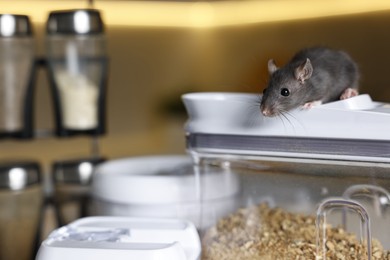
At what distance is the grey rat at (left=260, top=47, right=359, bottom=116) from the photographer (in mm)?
631

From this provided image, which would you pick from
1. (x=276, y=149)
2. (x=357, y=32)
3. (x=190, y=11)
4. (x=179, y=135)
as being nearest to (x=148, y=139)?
(x=179, y=135)

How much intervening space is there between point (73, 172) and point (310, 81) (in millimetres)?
453

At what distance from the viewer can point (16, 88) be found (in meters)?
0.99

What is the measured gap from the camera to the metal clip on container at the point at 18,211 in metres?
0.88

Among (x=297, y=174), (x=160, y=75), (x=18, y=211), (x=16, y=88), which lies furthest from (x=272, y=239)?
(x=160, y=75)

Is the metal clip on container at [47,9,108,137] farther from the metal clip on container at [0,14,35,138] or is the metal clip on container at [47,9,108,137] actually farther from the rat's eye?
the rat's eye

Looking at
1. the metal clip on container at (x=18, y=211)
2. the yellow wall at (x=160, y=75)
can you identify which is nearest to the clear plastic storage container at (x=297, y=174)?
the metal clip on container at (x=18, y=211)

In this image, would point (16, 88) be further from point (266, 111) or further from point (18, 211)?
point (266, 111)

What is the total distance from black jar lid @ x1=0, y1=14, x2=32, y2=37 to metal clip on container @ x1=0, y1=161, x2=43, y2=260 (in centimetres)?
18

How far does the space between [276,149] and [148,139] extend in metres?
1.38

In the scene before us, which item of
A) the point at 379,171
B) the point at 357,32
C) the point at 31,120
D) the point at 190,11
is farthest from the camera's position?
the point at 190,11

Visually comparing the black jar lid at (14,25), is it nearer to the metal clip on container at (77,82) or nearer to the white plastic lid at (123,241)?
the metal clip on container at (77,82)

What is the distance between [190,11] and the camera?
1984 mm

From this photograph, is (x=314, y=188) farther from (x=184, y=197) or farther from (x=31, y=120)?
(x=31, y=120)
